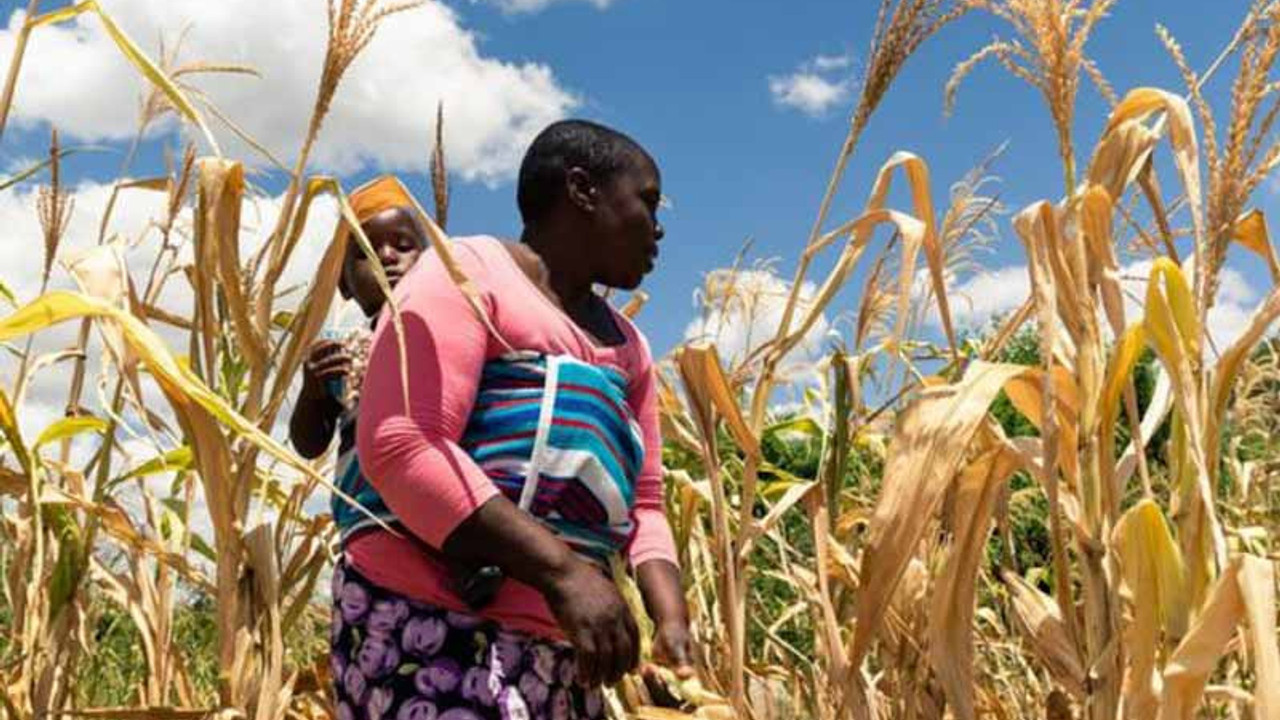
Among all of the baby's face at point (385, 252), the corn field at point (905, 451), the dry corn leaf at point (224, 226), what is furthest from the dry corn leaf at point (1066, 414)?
the baby's face at point (385, 252)

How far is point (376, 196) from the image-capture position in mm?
1850

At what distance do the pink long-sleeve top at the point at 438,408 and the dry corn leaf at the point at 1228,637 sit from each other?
2.26 feet

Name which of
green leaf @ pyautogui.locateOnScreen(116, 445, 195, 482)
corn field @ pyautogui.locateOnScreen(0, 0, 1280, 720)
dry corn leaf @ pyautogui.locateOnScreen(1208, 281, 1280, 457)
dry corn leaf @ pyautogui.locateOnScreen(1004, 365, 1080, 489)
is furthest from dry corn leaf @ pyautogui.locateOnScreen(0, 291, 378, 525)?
green leaf @ pyautogui.locateOnScreen(116, 445, 195, 482)

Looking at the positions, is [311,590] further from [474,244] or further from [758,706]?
[758,706]

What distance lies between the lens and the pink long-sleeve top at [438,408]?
58.9 inches

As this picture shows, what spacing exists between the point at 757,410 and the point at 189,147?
812 millimetres

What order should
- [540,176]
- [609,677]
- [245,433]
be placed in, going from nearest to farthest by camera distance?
[245,433] < [609,677] < [540,176]

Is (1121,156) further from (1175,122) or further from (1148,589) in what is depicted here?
(1148,589)

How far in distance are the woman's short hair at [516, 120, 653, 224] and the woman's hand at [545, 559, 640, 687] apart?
481mm

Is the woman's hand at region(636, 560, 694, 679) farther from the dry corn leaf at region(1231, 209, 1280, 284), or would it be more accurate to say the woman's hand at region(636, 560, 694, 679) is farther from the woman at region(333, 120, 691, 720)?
the dry corn leaf at region(1231, 209, 1280, 284)

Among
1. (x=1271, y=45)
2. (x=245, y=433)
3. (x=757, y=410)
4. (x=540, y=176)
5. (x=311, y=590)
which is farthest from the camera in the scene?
(x=311, y=590)

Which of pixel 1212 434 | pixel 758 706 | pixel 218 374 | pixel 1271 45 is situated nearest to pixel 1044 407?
pixel 1212 434

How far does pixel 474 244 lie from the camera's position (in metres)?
1.67

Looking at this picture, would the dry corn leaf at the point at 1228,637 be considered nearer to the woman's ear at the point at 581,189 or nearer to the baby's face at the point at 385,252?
the woman's ear at the point at 581,189
